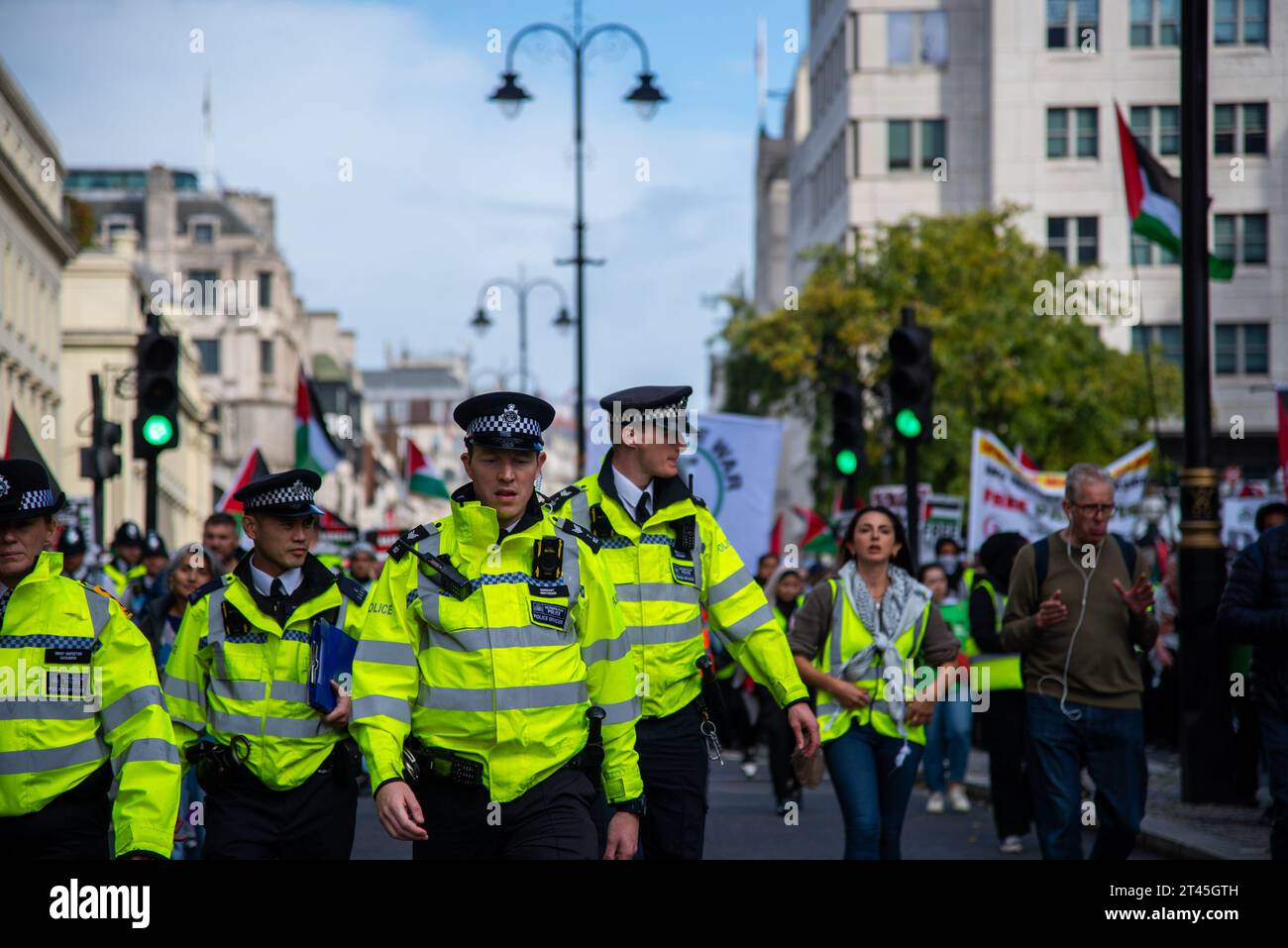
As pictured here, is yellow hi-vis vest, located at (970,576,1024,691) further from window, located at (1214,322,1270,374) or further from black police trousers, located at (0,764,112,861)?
window, located at (1214,322,1270,374)

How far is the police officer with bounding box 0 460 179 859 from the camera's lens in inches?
213

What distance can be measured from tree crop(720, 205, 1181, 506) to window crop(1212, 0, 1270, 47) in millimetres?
16372

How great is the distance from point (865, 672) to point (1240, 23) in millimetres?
50585

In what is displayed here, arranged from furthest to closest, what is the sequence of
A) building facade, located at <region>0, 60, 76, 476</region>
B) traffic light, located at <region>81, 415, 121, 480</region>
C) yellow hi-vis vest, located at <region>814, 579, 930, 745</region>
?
building facade, located at <region>0, 60, 76, 476</region>, traffic light, located at <region>81, 415, 121, 480</region>, yellow hi-vis vest, located at <region>814, 579, 930, 745</region>

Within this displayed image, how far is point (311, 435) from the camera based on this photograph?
21969mm

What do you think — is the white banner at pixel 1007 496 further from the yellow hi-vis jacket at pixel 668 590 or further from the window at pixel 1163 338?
the window at pixel 1163 338

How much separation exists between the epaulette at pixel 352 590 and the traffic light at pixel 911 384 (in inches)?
340

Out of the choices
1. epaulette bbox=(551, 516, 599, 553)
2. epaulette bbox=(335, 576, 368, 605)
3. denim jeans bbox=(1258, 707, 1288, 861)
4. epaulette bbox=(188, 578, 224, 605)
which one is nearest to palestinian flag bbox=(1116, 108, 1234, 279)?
denim jeans bbox=(1258, 707, 1288, 861)

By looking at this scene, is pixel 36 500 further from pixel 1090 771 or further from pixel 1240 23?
pixel 1240 23

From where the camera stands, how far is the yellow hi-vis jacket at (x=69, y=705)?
540cm

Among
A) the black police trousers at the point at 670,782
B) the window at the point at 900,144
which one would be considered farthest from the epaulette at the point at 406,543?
the window at the point at 900,144

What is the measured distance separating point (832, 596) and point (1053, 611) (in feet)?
3.11

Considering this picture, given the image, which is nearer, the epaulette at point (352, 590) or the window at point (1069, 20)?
the epaulette at point (352, 590)

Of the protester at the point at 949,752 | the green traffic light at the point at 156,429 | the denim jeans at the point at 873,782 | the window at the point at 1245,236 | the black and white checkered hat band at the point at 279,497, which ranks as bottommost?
the protester at the point at 949,752
